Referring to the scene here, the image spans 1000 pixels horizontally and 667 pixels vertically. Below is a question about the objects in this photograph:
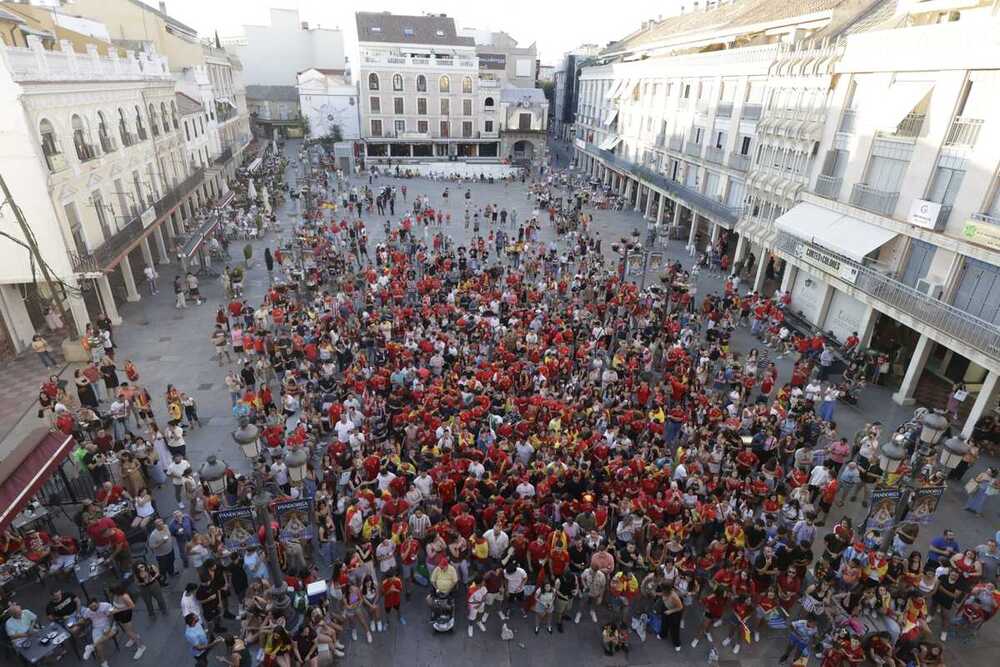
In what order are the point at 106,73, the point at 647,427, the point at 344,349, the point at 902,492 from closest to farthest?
the point at 902,492 → the point at 647,427 → the point at 344,349 → the point at 106,73

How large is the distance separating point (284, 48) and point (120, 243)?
81.6 meters

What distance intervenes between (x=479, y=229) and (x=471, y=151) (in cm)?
2907

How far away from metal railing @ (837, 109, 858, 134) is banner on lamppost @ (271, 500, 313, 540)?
881 inches

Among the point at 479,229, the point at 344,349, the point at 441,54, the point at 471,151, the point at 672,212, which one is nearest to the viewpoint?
the point at 344,349

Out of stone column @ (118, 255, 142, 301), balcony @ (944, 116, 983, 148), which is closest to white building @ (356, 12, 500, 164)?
stone column @ (118, 255, 142, 301)

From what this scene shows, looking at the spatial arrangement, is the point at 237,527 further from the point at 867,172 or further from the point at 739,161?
the point at 739,161

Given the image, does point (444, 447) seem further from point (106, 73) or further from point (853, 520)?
point (106, 73)

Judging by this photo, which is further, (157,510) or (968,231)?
(968,231)

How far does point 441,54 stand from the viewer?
189 ft

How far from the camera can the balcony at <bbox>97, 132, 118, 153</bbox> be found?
2225cm

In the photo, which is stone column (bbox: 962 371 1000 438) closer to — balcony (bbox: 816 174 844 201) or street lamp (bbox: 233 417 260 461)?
balcony (bbox: 816 174 844 201)

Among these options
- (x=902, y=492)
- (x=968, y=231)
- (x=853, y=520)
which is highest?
(x=968, y=231)

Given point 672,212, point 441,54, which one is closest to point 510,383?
point 672,212

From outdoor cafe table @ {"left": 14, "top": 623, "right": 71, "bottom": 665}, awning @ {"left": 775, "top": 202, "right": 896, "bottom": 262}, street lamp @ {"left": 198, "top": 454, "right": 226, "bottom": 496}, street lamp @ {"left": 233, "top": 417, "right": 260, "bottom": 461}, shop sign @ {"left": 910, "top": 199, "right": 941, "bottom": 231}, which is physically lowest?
outdoor cafe table @ {"left": 14, "top": 623, "right": 71, "bottom": 665}
